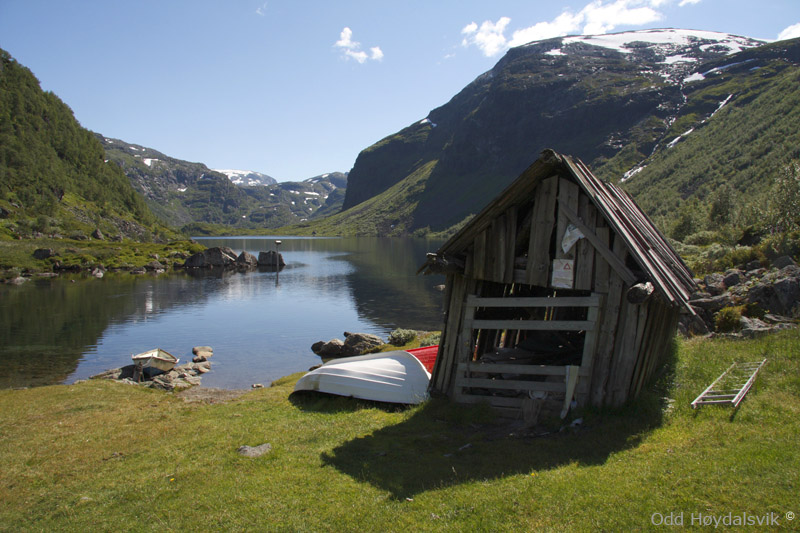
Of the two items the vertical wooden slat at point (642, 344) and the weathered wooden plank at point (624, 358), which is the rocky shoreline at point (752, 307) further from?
Answer: the weathered wooden plank at point (624, 358)

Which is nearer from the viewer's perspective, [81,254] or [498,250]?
[498,250]

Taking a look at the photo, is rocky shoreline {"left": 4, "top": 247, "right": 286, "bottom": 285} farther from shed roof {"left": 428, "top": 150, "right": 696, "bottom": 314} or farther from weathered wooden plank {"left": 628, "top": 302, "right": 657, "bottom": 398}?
weathered wooden plank {"left": 628, "top": 302, "right": 657, "bottom": 398}

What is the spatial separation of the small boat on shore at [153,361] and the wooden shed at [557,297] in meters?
18.6

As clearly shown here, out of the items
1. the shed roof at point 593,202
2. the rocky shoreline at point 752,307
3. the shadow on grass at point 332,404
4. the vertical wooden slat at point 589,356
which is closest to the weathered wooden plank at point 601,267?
the vertical wooden slat at point 589,356

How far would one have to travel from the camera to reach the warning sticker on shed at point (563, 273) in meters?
12.1

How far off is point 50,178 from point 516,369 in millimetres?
182888

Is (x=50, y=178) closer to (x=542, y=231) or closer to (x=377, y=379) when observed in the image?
(x=377, y=379)

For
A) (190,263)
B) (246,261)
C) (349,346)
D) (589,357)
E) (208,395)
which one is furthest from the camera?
(246,261)

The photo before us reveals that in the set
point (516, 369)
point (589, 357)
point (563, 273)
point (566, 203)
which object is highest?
point (566, 203)

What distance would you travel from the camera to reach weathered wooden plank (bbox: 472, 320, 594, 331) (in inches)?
473

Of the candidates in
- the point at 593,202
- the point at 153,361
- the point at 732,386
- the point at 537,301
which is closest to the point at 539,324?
the point at 537,301

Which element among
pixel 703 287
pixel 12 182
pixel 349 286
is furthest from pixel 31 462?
pixel 12 182

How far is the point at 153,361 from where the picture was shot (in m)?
26.5

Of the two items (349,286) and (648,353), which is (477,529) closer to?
(648,353)
